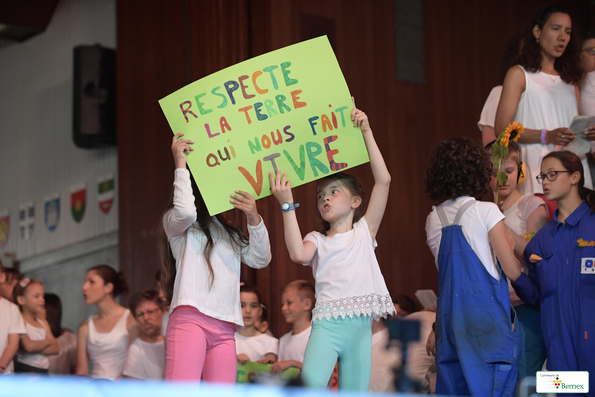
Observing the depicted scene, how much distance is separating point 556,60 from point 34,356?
3.69 meters

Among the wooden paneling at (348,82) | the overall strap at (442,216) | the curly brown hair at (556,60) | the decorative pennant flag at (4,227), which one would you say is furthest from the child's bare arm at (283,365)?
the decorative pennant flag at (4,227)

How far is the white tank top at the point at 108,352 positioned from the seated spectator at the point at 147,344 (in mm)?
138

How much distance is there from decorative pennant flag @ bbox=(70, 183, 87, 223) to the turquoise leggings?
6.64m

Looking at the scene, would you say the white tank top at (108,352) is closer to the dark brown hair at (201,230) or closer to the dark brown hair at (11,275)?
the dark brown hair at (11,275)

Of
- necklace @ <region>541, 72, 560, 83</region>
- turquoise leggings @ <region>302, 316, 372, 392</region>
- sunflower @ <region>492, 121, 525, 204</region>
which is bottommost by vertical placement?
turquoise leggings @ <region>302, 316, 372, 392</region>

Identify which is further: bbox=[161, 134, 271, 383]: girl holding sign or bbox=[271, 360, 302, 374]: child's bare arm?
bbox=[271, 360, 302, 374]: child's bare arm

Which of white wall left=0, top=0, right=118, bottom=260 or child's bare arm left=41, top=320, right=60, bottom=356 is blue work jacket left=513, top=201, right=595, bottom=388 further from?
white wall left=0, top=0, right=118, bottom=260

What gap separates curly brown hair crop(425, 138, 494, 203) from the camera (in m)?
3.07

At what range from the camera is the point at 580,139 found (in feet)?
11.8

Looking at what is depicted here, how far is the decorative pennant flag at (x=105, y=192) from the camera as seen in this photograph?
845 cm

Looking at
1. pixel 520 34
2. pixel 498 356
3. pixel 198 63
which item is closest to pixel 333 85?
pixel 498 356

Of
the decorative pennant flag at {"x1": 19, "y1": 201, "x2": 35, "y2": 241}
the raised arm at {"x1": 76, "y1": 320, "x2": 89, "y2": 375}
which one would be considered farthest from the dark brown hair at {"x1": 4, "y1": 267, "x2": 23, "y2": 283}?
the decorative pennant flag at {"x1": 19, "y1": 201, "x2": 35, "y2": 241}

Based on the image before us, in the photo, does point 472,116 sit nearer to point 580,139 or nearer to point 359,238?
point 580,139

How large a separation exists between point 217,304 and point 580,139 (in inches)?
78.7
